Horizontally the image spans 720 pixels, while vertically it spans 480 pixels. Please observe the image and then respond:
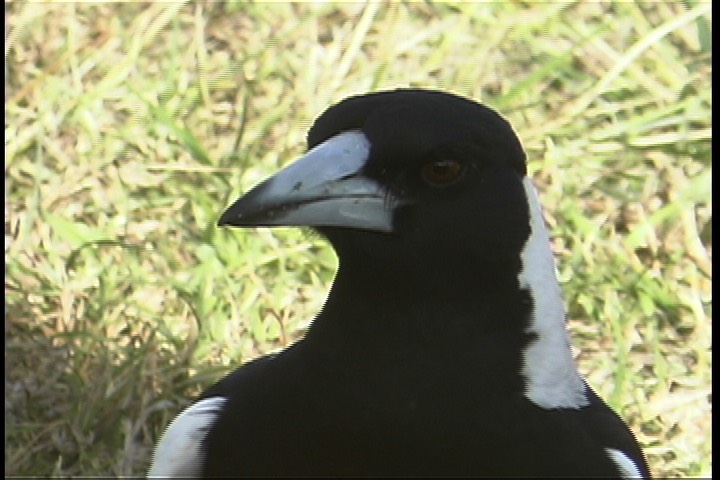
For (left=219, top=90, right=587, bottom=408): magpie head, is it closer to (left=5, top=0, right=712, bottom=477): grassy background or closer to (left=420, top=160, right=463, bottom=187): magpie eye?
(left=420, top=160, right=463, bottom=187): magpie eye

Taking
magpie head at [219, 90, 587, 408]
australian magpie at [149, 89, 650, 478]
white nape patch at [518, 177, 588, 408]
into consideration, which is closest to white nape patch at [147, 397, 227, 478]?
australian magpie at [149, 89, 650, 478]

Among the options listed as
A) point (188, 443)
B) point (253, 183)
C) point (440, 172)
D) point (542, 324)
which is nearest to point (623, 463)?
point (542, 324)

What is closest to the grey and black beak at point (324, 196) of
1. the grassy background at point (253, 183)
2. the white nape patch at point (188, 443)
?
the white nape patch at point (188, 443)

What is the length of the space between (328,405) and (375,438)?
0.07 metres

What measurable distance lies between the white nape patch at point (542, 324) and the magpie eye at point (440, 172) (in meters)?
0.12

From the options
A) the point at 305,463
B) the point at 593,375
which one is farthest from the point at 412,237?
the point at 593,375

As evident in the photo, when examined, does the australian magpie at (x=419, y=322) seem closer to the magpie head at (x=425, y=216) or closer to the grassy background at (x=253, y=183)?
the magpie head at (x=425, y=216)

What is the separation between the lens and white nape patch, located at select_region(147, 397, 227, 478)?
6.27ft

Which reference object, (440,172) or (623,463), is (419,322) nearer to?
(440,172)

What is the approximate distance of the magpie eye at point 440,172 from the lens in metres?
1.75

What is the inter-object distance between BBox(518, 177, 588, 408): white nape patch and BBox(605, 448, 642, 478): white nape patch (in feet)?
0.25

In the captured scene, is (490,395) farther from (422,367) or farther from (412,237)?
(412,237)

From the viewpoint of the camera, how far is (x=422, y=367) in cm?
180

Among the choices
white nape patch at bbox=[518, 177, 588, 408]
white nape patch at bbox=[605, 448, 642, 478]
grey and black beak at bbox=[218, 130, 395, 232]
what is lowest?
white nape patch at bbox=[605, 448, 642, 478]
